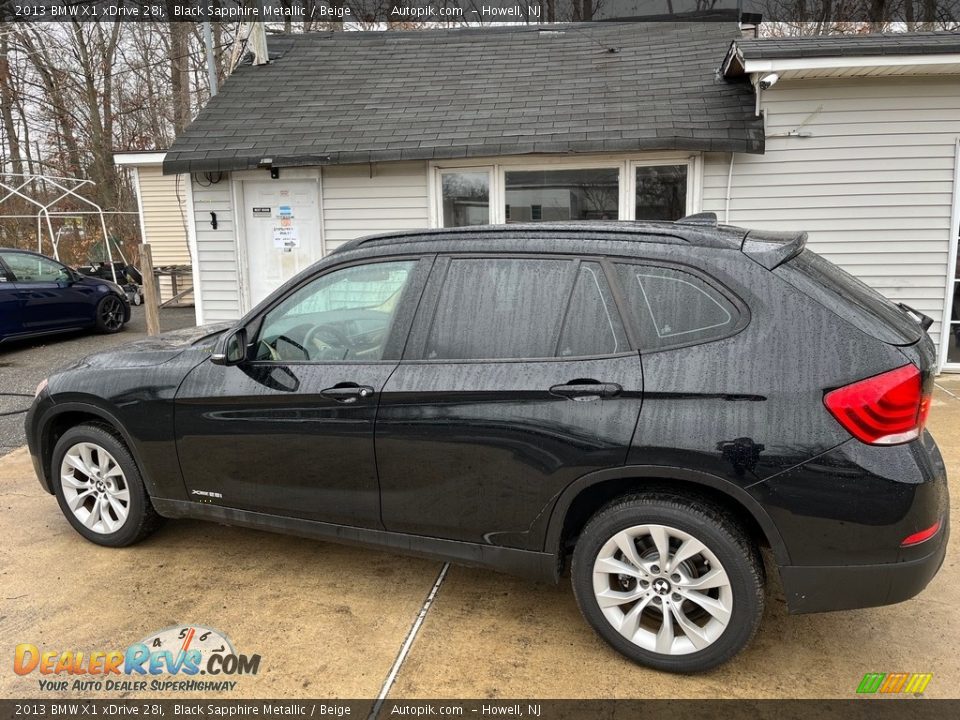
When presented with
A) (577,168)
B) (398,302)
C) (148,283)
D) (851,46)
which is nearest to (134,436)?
(398,302)

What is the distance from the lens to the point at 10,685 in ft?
8.73

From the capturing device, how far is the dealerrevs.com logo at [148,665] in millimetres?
2680

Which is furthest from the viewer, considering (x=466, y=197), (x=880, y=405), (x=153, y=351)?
(x=466, y=197)

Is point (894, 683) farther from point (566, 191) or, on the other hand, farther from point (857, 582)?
point (566, 191)

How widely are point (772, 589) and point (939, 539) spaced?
1.00 m

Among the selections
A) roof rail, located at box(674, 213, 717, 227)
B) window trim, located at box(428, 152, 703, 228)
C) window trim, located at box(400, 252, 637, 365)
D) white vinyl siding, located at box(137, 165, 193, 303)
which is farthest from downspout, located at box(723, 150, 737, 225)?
white vinyl siding, located at box(137, 165, 193, 303)

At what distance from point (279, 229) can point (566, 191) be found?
3.51 m

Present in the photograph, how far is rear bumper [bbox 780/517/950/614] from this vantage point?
236 cm

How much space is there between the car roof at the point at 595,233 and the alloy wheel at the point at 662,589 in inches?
42.8

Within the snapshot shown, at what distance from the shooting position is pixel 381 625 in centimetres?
302

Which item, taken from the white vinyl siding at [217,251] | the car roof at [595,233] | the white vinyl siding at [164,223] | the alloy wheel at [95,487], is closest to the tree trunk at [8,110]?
the white vinyl siding at [164,223]

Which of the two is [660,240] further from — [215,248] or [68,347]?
[68,347]

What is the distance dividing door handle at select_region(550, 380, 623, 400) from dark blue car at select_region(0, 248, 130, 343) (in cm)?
941

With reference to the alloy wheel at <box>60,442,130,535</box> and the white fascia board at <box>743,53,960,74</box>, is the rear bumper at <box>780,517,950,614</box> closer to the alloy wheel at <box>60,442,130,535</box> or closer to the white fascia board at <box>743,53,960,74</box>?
the alloy wheel at <box>60,442,130,535</box>
